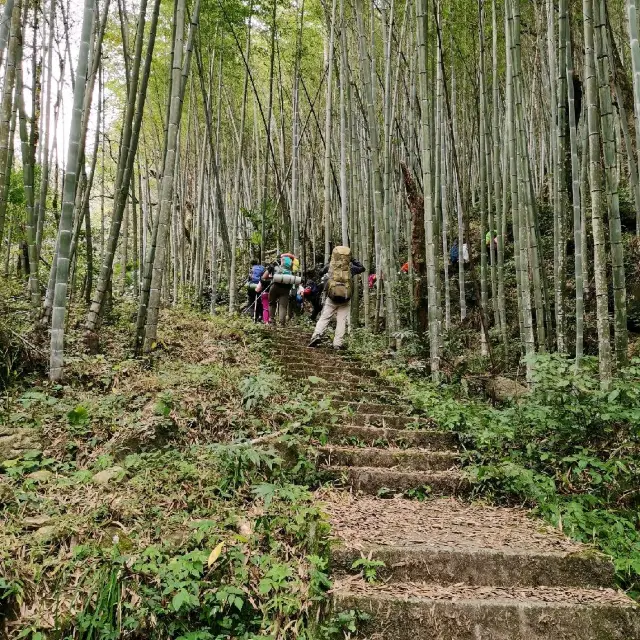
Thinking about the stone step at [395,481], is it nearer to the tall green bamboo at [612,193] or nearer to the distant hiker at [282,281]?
the tall green bamboo at [612,193]

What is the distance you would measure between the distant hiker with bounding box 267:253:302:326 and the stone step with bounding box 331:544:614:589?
467cm

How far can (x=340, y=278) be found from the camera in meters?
5.39

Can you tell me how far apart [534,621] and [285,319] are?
5.44m

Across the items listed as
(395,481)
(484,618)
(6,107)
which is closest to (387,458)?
(395,481)

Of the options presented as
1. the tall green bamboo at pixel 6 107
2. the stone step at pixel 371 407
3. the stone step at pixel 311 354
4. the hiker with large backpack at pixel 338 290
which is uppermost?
the tall green bamboo at pixel 6 107

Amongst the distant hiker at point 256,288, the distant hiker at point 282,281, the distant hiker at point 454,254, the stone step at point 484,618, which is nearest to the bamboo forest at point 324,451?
the stone step at point 484,618

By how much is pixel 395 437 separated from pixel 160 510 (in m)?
1.73

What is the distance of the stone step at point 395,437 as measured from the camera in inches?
132

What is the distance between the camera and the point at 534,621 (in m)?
1.82

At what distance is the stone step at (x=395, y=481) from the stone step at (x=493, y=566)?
0.78 metres

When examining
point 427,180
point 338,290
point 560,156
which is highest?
point 560,156

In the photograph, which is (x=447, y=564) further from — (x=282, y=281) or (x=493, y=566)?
(x=282, y=281)

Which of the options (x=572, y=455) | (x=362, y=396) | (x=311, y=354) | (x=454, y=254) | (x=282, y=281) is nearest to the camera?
(x=572, y=455)

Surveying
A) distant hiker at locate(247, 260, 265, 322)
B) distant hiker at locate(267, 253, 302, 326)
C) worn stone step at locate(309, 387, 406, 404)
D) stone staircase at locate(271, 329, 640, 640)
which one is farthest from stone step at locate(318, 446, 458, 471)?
distant hiker at locate(247, 260, 265, 322)
